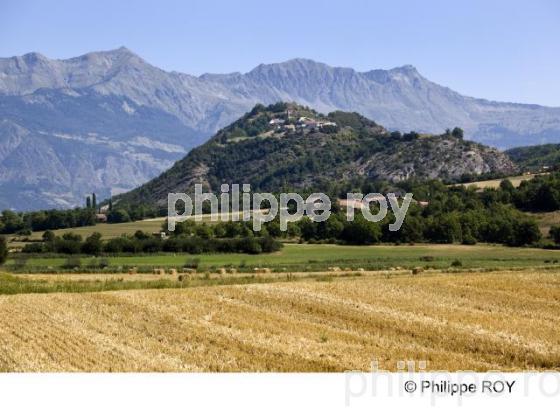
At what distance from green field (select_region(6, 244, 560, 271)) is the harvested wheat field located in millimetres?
29796

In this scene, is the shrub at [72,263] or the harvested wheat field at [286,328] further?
the shrub at [72,263]

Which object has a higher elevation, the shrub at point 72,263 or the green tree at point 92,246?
the green tree at point 92,246

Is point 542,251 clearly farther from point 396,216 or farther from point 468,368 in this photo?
point 468,368

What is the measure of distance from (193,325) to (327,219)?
89528 mm

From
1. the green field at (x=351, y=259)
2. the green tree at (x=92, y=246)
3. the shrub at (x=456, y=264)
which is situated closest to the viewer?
the shrub at (x=456, y=264)

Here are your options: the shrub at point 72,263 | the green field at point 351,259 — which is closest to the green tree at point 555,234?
the green field at point 351,259

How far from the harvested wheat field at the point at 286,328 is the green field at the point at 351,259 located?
29796mm

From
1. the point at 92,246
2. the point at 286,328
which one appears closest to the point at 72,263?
the point at 92,246

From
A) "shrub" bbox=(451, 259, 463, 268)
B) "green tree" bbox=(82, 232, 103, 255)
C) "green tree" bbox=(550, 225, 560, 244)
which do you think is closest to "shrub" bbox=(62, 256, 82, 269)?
"green tree" bbox=(82, 232, 103, 255)

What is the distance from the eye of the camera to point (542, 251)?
326 ft

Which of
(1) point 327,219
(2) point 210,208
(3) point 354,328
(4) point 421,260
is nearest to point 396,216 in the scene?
(1) point 327,219

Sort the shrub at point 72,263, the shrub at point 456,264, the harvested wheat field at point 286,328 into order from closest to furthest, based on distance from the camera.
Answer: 1. the harvested wheat field at point 286,328
2. the shrub at point 456,264
3. the shrub at point 72,263

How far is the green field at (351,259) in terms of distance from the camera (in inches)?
3187

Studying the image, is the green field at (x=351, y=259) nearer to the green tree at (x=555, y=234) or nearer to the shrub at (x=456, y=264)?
the shrub at (x=456, y=264)
